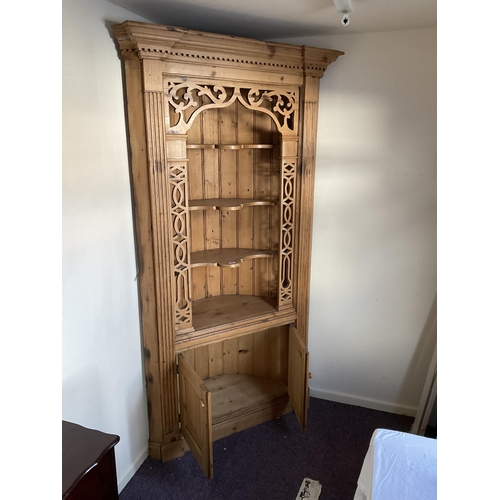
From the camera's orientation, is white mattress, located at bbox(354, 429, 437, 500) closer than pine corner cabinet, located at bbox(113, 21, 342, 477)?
Yes

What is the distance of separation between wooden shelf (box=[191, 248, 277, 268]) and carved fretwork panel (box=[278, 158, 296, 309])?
0.11m

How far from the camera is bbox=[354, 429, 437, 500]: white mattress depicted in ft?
4.46

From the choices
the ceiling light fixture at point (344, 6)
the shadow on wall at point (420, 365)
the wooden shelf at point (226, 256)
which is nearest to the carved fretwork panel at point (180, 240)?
the wooden shelf at point (226, 256)

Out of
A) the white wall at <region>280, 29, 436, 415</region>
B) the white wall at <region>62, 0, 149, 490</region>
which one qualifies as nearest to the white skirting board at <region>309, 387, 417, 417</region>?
the white wall at <region>280, 29, 436, 415</region>

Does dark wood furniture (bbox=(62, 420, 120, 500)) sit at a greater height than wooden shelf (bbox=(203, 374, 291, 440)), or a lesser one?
greater

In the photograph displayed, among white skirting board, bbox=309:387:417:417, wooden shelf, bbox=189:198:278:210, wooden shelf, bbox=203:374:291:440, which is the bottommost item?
white skirting board, bbox=309:387:417:417

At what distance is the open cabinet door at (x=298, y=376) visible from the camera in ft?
7.61

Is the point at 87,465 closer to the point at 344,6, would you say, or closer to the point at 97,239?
the point at 97,239

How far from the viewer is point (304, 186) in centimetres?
244

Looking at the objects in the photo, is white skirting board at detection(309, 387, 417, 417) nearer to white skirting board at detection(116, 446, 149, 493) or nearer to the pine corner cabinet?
the pine corner cabinet

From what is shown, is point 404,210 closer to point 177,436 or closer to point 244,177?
point 244,177

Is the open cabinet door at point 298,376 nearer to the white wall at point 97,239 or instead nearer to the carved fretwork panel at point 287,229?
the carved fretwork panel at point 287,229

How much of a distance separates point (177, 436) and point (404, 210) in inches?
73.0

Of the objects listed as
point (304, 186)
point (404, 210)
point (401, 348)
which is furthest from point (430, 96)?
point (401, 348)
